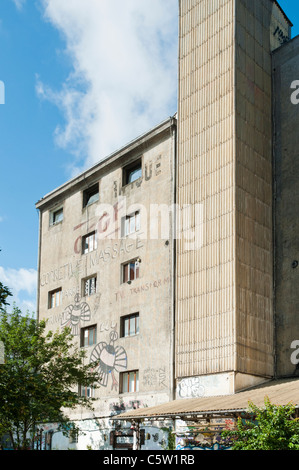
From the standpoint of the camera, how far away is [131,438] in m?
29.9

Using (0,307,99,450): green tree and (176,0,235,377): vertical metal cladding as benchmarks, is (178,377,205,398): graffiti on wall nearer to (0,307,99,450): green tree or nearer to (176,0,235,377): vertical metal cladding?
(176,0,235,377): vertical metal cladding

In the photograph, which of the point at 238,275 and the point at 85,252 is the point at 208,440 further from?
the point at 85,252

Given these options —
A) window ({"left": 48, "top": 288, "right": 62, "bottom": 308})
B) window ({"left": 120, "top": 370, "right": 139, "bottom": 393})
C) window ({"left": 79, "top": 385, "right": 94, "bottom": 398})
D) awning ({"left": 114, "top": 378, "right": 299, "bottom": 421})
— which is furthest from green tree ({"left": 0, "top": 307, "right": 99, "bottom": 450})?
window ({"left": 48, "top": 288, "right": 62, "bottom": 308})

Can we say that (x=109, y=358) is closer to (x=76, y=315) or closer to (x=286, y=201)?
(x=76, y=315)

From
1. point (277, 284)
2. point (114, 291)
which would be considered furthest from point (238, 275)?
point (114, 291)

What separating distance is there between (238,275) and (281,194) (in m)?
4.86

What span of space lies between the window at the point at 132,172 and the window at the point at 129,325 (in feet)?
24.7

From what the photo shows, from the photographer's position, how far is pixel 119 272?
3369cm

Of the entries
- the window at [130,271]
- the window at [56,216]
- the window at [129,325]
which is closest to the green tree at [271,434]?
the window at [129,325]

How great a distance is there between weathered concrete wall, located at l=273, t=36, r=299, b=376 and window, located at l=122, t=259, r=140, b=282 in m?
7.76

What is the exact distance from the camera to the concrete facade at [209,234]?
27.1m

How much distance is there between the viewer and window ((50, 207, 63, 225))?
4050cm

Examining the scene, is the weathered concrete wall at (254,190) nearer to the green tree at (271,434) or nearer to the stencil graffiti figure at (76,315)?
the green tree at (271,434)

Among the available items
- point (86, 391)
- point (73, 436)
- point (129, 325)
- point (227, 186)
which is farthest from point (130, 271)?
point (73, 436)
